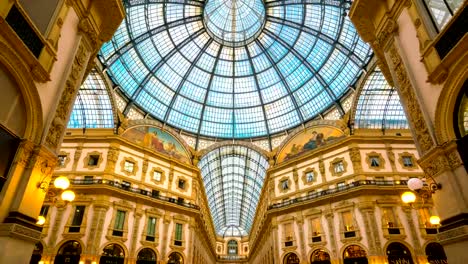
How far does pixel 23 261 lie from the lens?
8547 mm

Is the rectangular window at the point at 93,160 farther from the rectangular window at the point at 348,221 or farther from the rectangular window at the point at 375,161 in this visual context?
the rectangular window at the point at 375,161

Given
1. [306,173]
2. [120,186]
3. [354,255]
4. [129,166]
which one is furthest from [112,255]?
[354,255]

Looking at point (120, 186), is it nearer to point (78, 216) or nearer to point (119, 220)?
point (119, 220)

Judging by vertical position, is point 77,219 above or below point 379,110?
below

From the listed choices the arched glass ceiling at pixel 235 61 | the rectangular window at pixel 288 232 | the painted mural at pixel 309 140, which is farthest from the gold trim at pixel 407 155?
the rectangular window at pixel 288 232

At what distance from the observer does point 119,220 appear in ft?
94.6

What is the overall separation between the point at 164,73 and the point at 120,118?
377 inches

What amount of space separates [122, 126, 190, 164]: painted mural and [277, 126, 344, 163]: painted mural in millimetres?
14329

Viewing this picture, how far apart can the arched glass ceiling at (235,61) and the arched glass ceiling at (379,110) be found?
2.79 metres

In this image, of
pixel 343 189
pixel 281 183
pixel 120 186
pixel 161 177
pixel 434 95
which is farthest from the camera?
pixel 281 183

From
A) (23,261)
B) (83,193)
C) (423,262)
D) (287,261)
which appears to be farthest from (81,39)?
(423,262)

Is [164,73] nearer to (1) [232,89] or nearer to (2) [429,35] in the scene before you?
(1) [232,89]

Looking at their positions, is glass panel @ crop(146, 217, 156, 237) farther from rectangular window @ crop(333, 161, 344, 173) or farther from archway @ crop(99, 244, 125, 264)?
rectangular window @ crop(333, 161, 344, 173)

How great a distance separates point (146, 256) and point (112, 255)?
3.62 metres
